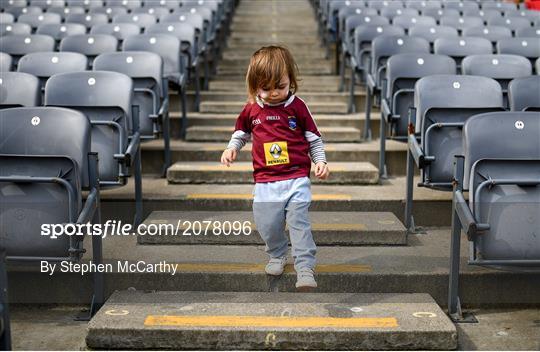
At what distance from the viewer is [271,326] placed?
2969 millimetres

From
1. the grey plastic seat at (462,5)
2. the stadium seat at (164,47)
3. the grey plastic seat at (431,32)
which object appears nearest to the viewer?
the stadium seat at (164,47)

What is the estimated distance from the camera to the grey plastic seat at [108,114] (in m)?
4.09

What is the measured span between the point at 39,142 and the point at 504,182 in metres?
2.16

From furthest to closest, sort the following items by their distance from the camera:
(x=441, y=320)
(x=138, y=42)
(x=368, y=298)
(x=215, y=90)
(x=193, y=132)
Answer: (x=215, y=90)
(x=138, y=42)
(x=193, y=132)
(x=368, y=298)
(x=441, y=320)

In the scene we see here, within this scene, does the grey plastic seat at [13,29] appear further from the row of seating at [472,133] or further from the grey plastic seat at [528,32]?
the grey plastic seat at [528,32]

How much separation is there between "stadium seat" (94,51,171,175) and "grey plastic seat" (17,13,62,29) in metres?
3.45

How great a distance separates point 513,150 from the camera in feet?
11.5

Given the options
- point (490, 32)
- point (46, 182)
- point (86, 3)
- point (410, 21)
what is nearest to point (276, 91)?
point (46, 182)

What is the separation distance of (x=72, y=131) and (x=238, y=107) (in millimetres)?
3132

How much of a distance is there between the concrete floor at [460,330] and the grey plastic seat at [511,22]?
A: 5.64 metres

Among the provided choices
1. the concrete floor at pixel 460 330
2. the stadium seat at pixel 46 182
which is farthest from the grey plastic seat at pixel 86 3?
the concrete floor at pixel 460 330

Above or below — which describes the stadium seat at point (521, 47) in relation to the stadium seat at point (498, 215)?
above

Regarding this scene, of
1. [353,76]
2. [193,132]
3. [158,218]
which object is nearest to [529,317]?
[158,218]

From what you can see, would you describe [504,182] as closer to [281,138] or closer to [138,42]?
[281,138]
